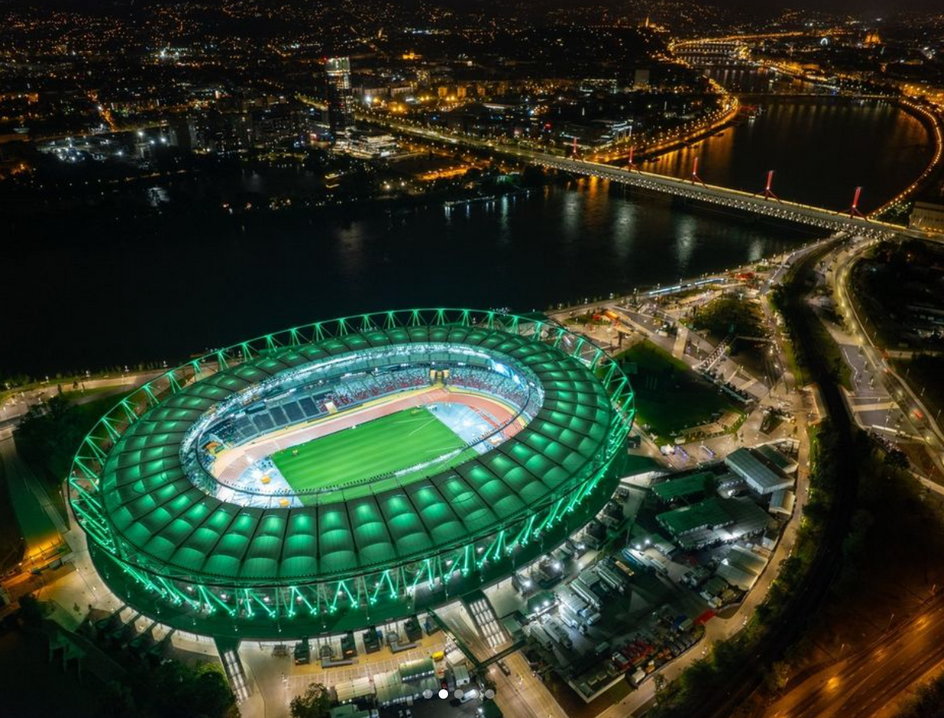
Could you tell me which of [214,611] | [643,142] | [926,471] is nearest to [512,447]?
[214,611]

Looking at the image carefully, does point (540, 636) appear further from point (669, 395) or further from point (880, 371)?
point (880, 371)

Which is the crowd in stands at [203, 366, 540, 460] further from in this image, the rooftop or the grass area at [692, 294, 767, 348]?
the grass area at [692, 294, 767, 348]

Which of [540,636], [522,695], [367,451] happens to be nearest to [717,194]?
[367,451]

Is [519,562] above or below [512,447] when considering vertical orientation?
below

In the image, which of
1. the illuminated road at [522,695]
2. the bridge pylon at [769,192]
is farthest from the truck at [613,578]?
the bridge pylon at [769,192]

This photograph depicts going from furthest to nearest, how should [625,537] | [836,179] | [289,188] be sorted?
1. [836,179]
2. [289,188]
3. [625,537]

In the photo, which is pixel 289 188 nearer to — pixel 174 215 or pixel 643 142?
pixel 174 215
